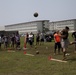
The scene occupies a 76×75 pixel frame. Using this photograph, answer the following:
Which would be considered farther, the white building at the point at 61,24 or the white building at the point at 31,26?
the white building at the point at 61,24

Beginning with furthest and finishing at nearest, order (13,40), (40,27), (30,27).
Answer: (30,27), (40,27), (13,40)

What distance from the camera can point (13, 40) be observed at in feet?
96.0

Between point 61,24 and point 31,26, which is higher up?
point 61,24

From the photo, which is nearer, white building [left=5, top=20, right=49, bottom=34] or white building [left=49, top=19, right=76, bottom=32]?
white building [left=5, top=20, right=49, bottom=34]

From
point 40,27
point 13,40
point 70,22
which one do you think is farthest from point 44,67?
point 70,22

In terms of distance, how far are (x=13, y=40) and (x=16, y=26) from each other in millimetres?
153679

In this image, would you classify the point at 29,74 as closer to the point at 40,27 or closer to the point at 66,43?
the point at 66,43

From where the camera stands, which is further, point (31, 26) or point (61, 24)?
point (31, 26)

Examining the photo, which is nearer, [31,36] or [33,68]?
[33,68]

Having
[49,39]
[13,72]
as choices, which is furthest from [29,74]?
[49,39]

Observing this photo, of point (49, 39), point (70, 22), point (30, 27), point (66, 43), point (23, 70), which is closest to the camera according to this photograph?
point (23, 70)

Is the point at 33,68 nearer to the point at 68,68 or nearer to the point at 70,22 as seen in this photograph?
the point at 68,68

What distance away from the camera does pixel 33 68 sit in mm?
12953

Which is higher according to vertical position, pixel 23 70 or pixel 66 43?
pixel 66 43
